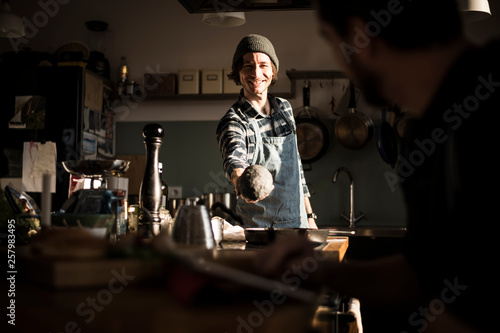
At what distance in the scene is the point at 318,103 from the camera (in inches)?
177

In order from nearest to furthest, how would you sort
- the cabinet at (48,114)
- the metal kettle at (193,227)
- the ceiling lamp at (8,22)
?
1. the metal kettle at (193,227)
2. the ceiling lamp at (8,22)
3. the cabinet at (48,114)

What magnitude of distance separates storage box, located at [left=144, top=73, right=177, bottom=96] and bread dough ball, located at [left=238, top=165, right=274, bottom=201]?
3003 mm

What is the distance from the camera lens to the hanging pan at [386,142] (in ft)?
13.9

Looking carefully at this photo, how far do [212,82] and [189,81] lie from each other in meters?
0.19

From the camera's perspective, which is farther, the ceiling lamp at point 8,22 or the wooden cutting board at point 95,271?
the ceiling lamp at point 8,22

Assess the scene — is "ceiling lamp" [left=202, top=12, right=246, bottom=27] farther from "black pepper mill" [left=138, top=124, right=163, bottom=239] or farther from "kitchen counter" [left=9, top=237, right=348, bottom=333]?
"kitchen counter" [left=9, top=237, right=348, bottom=333]

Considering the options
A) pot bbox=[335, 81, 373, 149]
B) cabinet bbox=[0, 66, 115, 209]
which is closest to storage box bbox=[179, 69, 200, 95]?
cabinet bbox=[0, 66, 115, 209]

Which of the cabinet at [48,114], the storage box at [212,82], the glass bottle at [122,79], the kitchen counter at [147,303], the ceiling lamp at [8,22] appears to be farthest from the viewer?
the glass bottle at [122,79]

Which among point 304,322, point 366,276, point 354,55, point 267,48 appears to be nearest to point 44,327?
point 304,322

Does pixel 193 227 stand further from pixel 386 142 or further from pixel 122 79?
pixel 122 79

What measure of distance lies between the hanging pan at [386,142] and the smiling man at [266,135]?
1.57 meters

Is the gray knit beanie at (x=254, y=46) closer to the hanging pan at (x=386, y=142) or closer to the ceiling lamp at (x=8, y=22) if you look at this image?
the hanging pan at (x=386, y=142)

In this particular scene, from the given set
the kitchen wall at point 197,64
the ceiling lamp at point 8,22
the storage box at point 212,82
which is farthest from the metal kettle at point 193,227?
the storage box at point 212,82

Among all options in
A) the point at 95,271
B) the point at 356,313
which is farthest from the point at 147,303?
the point at 356,313
